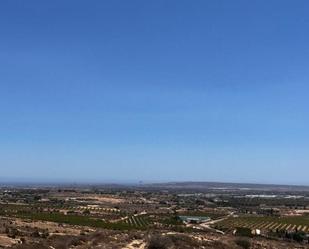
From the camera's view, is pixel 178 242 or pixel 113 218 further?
pixel 113 218

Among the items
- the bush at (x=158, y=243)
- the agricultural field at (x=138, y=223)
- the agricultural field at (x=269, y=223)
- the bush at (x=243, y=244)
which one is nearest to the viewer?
the bush at (x=158, y=243)

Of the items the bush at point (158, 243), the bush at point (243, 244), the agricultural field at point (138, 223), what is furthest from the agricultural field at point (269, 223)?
the bush at point (158, 243)

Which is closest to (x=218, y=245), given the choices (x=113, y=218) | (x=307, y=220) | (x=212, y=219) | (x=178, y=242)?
(x=178, y=242)

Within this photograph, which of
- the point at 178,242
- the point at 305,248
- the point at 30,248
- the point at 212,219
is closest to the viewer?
the point at 30,248

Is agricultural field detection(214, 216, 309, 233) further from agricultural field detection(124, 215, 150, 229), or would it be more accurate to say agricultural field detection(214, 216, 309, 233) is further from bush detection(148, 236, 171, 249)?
bush detection(148, 236, 171, 249)

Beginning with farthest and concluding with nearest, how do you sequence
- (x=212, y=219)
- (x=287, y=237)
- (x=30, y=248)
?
(x=212, y=219) < (x=287, y=237) < (x=30, y=248)

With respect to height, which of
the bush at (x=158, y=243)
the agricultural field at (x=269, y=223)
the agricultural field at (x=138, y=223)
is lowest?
the agricultural field at (x=269, y=223)

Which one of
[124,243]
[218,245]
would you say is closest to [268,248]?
[218,245]

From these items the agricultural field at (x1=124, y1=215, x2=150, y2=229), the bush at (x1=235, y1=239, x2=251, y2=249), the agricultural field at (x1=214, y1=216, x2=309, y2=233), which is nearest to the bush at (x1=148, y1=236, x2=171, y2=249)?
the bush at (x1=235, y1=239, x2=251, y2=249)

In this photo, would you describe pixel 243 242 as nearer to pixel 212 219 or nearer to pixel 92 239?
pixel 92 239

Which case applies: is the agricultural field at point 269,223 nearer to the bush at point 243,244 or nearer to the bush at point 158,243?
the bush at point 243,244
